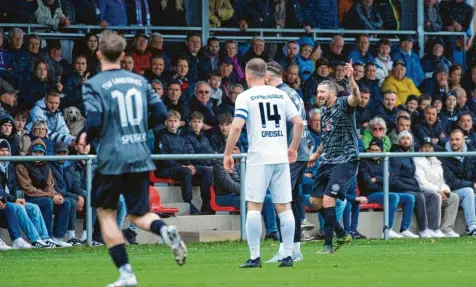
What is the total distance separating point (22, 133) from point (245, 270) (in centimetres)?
717

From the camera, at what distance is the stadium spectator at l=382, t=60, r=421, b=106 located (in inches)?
973

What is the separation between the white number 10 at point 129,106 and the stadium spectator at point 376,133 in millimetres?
10933

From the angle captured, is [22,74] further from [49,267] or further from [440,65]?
[440,65]

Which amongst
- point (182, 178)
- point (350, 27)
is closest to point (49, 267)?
point (182, 178)

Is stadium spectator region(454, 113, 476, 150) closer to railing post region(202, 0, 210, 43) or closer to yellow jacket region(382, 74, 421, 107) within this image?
yellow jacket region(382, 74, 421, 107)

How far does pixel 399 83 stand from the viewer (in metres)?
24.9

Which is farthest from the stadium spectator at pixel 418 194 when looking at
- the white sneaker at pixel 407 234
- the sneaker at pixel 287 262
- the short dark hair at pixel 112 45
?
the short dark hair at pixel 112 45

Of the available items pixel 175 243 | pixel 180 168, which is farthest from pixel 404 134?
pixel 175 243

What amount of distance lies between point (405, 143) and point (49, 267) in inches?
359

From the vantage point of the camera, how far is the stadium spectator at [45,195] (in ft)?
57.5

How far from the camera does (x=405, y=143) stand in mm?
21547

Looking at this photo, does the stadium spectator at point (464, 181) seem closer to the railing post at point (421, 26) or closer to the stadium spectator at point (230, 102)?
the stadium spectator at point (230, 102)

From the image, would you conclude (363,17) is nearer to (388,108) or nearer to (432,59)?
(432,59)

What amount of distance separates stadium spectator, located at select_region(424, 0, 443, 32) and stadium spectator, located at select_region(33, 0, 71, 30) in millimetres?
8206
